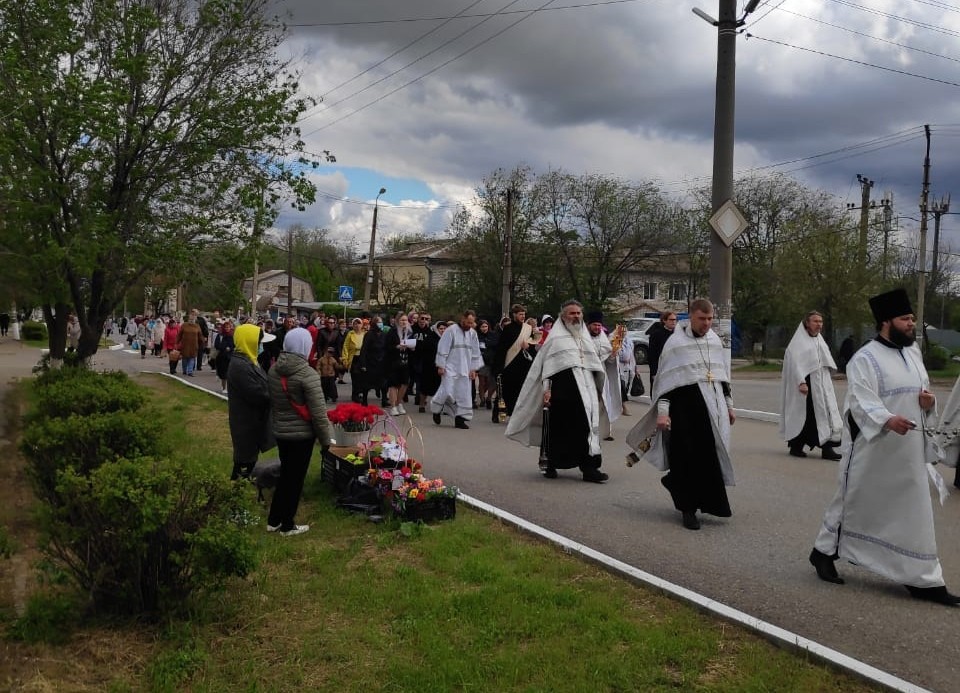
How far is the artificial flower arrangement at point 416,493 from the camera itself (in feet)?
23.3

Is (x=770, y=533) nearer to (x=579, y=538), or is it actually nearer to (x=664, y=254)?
(x=579, y=538)

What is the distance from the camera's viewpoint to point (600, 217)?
4550cm

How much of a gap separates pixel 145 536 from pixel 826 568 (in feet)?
13.5

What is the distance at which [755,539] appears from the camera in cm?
676

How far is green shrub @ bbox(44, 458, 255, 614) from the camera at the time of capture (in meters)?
4.54

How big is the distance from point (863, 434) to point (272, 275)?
111292mm

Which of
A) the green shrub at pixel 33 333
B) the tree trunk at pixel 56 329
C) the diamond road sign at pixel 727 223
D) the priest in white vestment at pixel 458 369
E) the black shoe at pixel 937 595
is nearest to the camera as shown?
the black shoe at pixel 937 595

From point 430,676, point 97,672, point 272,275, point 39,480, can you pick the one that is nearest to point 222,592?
point 97,672

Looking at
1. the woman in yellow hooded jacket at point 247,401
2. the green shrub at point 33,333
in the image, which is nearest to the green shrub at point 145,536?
the woman in yellow hooded jacket at point 247,401

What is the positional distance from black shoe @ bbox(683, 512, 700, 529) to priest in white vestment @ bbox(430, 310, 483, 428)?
716cm

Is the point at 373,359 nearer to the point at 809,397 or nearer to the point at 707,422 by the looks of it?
the point at 809,397

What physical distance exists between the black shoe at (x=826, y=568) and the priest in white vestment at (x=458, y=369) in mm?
8671

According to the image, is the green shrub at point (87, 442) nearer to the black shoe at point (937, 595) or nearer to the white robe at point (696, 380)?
the white robe at point (696, 380)

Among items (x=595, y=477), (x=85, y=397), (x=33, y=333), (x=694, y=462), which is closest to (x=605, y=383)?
(x=595, y=477)
